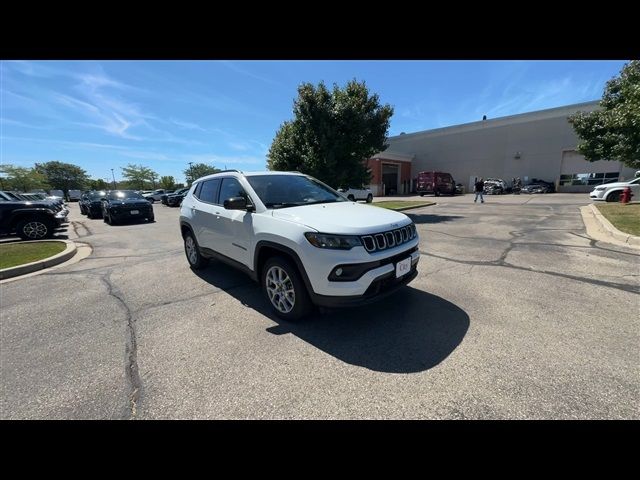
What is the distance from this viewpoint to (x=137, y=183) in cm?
7450

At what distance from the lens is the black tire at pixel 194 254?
526 centimetres

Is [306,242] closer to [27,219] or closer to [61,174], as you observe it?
[27,219]

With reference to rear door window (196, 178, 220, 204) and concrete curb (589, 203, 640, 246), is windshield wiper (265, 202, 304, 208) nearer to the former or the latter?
rear door window (196, 178, 220, 204)

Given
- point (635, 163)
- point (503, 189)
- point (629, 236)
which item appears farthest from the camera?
point (503, 189)

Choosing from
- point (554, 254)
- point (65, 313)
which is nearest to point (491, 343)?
point (554, 254)

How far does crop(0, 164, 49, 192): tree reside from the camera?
54.6 metres

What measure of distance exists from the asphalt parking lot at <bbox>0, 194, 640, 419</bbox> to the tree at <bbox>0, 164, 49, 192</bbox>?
75154 millimetres

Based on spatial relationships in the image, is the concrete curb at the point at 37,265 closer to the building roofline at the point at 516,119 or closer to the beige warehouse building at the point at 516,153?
the beige warehouse building at the point at 516,153

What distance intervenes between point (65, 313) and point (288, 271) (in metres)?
3.25

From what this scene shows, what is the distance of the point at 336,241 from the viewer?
277cm

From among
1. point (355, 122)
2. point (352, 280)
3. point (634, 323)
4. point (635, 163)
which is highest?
point (355, 122)

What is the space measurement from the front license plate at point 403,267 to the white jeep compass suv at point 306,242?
0.4 inches

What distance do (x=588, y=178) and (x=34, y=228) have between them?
45.1 m
